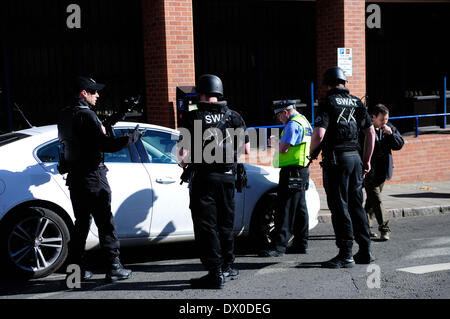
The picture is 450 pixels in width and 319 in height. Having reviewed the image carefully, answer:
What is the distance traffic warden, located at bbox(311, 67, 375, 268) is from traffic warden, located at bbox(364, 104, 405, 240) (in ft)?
4.61

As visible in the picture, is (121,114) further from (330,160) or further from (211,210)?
(330,160)

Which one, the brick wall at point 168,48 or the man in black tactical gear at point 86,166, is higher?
the brick wall at point 168,48

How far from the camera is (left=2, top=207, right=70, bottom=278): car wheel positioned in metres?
6.09

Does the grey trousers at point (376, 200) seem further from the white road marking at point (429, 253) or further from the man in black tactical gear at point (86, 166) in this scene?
the man in black tactical gear at point (86, 166)

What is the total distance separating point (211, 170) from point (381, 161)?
3018 millimetres

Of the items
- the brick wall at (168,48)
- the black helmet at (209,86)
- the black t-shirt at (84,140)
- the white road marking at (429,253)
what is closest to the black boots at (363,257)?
the white road marking at (429,253)

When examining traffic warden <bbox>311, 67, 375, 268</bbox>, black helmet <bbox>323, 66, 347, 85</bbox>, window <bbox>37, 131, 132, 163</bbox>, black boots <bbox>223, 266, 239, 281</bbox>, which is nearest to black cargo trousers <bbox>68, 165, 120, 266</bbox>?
window <bbox>37, 131, 132, 163</bbox>

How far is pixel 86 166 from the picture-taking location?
5.91m

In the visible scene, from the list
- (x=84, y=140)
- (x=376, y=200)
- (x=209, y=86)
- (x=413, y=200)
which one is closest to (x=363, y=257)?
(x=376, y=200)

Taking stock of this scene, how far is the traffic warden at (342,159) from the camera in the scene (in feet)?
21.2

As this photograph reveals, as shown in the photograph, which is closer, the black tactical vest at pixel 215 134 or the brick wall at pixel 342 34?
the black tactical vest at pixel 215 134

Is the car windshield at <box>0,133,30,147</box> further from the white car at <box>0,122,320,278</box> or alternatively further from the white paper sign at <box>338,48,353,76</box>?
the white paper sign at <box>338,48,353,76</box>

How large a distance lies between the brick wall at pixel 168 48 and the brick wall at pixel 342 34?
3106mm
